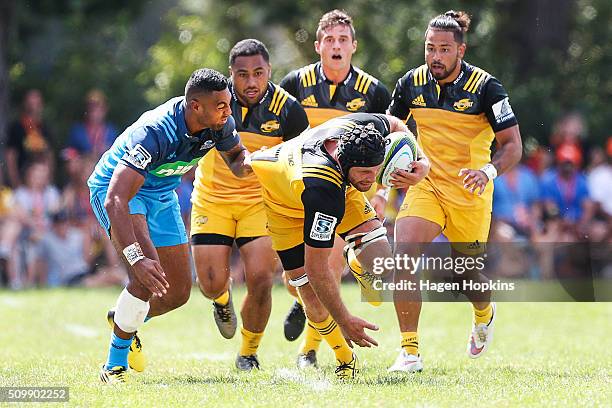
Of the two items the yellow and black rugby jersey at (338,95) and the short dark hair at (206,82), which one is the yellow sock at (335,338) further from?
the yellow and black rugby jersey at (338,95)

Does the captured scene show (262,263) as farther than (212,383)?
Yes

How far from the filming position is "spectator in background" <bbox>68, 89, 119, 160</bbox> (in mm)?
18797

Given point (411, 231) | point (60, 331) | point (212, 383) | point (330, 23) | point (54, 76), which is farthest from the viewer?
point (54, 76)

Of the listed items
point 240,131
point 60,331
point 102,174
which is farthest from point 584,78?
point 102,174

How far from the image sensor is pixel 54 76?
2175 cm

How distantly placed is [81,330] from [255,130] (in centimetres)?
495

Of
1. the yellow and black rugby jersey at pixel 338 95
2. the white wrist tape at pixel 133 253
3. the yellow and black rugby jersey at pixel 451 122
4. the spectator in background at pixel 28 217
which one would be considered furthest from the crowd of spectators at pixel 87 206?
the white wrist tape at pixel 133 253

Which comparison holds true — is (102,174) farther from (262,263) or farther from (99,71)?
(99,71)

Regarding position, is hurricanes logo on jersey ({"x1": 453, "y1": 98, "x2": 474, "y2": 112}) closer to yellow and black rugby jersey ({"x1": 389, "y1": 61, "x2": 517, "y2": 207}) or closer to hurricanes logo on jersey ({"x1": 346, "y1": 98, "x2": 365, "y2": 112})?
yellow and black rugby jersey ({"x1": 389, "y1": 61, "x2": 517, "y2": 207})

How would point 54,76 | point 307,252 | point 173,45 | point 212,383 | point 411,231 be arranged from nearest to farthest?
point 307,252 → point 212,383 → point 411,231 → point 54,76 → point 173,45

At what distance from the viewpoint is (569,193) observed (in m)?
18.7

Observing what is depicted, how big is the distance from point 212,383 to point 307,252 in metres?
1.33

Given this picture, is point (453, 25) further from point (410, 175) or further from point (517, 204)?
point (517, 204)

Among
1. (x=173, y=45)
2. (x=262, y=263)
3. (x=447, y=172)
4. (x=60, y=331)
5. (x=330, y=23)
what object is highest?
(x=173, y=45)
